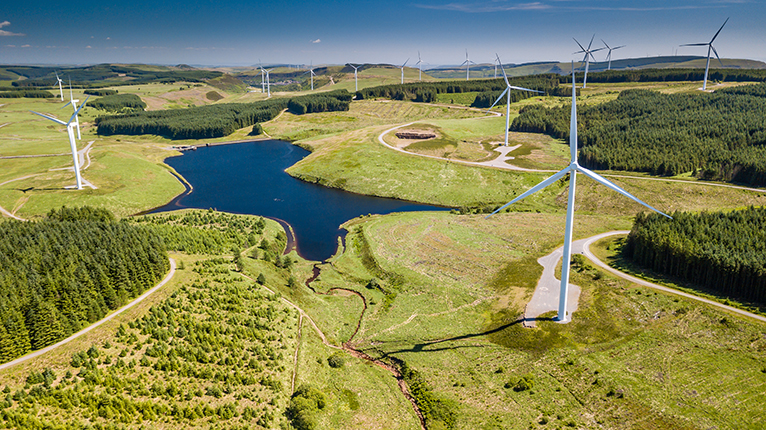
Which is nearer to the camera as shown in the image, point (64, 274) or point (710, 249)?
point (64, 274)

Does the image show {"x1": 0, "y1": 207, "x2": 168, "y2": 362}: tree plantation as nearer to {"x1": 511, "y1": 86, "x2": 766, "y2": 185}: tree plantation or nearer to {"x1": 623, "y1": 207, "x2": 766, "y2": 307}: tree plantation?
{"x1": 623, "y1": 207, "x2": 766, "y2": 307}: tree plantation

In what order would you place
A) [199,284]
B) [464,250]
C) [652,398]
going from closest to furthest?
[652,398] < [199,284] < [464,250]

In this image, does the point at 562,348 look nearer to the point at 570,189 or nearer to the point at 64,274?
the point at 570,189

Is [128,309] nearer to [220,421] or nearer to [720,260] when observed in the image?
[220,421]

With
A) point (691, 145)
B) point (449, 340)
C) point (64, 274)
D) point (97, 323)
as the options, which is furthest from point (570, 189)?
point (691, 145)

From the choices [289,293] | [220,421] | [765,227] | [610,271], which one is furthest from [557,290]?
[220,421]

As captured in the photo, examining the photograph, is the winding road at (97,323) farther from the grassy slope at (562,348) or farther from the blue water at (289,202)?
the blue water at (289,202)

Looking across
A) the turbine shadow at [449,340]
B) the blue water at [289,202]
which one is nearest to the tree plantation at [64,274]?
the blue water at [289,202]
